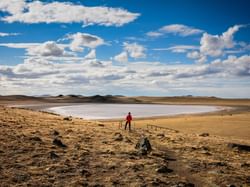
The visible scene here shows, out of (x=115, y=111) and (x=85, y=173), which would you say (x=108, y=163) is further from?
(x=115, y=111)

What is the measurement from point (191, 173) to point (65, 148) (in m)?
8.87

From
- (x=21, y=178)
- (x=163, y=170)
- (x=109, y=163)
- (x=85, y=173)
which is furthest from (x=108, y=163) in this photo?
(x=21, y=178)

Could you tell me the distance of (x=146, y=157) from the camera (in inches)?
874

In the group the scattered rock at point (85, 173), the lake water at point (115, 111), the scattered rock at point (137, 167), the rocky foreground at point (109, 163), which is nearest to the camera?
the rocky foreground at point (109, 163)

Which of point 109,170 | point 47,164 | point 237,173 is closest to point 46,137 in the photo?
point 47,164

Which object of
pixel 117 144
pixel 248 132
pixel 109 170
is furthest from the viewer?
pixel 248 132

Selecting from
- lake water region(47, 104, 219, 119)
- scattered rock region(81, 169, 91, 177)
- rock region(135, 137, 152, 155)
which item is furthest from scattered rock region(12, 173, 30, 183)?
lake water region(47, 104, 219, 119)

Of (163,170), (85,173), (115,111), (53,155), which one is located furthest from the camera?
(115,111)

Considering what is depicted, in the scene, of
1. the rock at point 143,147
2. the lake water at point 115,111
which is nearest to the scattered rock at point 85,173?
the rock at point 143,147

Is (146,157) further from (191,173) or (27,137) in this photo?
(27,137)

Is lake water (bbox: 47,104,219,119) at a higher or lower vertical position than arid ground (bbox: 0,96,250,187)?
lower

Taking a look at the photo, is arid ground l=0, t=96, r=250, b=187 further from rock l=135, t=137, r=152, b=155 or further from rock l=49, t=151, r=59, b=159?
rock l=135, t=137, r=152, b=155

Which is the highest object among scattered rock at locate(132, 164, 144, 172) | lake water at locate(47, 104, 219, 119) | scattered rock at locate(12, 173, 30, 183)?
scattered rock at locate(132, 164, 144, 172)

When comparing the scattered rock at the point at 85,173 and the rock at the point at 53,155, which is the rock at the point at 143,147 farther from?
the scattered rock at the point at 85,173
